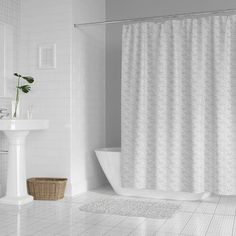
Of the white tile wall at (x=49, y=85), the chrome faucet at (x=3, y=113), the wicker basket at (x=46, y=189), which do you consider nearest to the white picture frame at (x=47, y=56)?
the white tile wall at (x=49, y=85)

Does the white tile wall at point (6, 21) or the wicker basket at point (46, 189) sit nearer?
the wicker basket at point (46, 189)

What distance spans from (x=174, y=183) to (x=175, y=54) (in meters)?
1.41

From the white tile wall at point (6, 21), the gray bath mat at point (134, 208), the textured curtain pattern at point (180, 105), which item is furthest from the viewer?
the white tile wall at point (6, 21)

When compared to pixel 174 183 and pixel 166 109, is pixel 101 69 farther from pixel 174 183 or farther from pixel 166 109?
pixel 174 183

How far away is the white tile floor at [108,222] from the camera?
3.15m

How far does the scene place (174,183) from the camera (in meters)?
4.32

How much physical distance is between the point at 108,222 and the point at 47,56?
2.29m

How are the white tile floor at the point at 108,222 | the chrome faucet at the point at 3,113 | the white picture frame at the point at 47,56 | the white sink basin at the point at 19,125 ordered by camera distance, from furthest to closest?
the white picture frame at the point at 47,56 < the chrome faucet at the point at 3,113 < the white sink basin at the point at 19,125 < the white tile floor at the point at 108,222

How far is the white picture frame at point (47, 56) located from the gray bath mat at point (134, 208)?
5.72 ft

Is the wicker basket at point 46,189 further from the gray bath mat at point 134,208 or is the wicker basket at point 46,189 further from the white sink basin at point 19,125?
the white sink basin at point 19,125

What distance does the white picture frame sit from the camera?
4.79 m

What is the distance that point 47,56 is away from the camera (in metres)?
4.82

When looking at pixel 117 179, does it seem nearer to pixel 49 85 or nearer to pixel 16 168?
pixel 16 168

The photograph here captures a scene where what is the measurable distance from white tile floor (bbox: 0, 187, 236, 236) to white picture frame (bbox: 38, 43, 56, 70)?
5.43 ft
